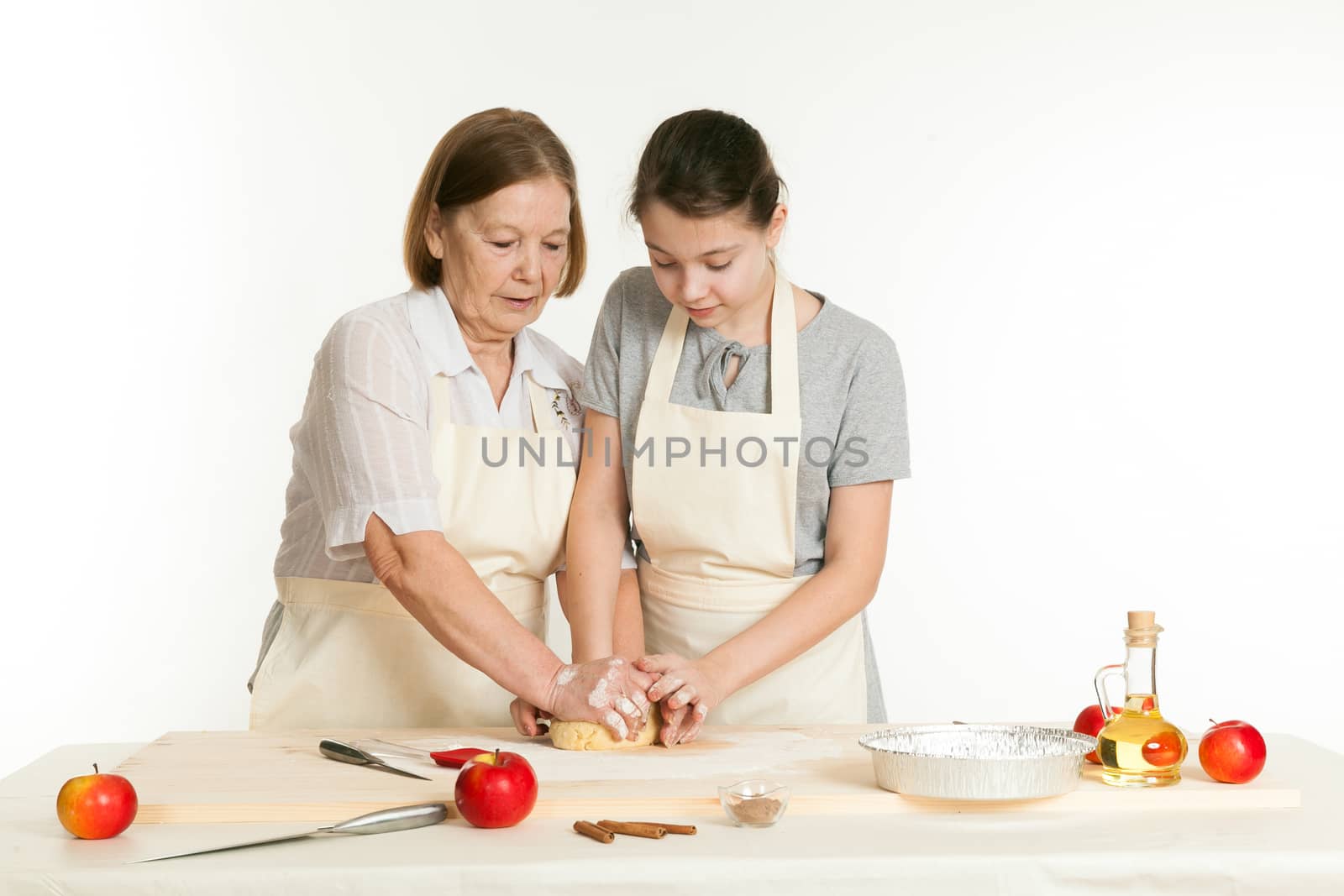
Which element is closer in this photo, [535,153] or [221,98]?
[535,153]

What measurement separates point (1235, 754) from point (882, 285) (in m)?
2.37

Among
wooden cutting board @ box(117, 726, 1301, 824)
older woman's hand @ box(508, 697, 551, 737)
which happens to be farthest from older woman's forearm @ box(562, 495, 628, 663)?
wooden cutting board @ box(117, 726, 1301, 824)

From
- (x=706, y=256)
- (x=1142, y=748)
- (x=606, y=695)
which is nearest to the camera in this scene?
(x=1142, y=748)

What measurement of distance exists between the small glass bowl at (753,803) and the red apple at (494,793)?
21 cm

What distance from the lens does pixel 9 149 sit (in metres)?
3.72

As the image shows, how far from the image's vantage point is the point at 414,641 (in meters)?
2.14

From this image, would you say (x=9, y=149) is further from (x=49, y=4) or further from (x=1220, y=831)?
(x=1220, y=831)

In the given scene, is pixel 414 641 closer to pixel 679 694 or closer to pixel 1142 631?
pixel 679 694

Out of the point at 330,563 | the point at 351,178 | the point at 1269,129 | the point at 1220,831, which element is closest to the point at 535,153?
the point at 330,563

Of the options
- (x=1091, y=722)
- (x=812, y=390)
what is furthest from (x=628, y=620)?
(x=1091, y=722)

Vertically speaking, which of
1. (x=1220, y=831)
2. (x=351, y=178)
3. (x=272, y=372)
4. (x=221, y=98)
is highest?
(x=221, y=98)

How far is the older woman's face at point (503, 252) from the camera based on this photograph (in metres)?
2.06

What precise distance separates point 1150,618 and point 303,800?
98 cm

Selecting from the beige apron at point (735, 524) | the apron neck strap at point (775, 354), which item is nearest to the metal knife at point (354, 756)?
the beige apron at point (735, 524)
